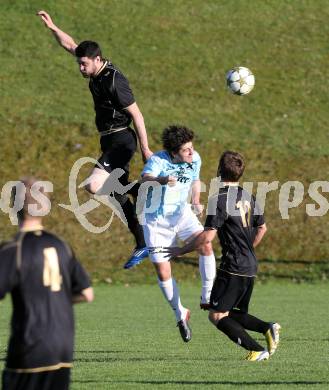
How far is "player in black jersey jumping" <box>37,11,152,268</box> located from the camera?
39.8 feet

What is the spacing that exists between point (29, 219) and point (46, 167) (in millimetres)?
21861

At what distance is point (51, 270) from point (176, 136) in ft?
19.0

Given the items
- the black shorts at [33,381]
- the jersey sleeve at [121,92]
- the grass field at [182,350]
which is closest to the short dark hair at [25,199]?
the black shorts at [33,381]

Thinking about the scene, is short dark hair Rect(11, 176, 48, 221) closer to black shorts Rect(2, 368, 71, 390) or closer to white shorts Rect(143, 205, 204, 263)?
black shorts Rect(2, 368, 71, 390)

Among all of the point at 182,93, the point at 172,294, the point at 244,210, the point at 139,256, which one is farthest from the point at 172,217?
the point at 182,93

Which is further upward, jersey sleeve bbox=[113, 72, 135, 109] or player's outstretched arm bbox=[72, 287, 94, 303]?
jersey sleeve bbox=[113, 72, 135, 109]

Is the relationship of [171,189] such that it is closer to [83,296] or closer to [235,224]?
[235,224]

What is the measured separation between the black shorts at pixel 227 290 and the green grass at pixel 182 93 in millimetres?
14272

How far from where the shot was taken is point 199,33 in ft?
119

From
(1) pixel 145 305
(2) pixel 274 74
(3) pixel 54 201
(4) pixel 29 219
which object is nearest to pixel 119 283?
(3) pixel 54 201

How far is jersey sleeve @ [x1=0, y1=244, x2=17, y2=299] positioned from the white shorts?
638 cm

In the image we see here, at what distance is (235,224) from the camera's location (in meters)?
10.4

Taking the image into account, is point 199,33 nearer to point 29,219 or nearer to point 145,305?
point 145,305

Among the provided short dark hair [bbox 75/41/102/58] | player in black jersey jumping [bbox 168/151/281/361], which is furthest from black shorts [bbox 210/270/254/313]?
Result: short dark hair [bbox 75/41/102/58]
